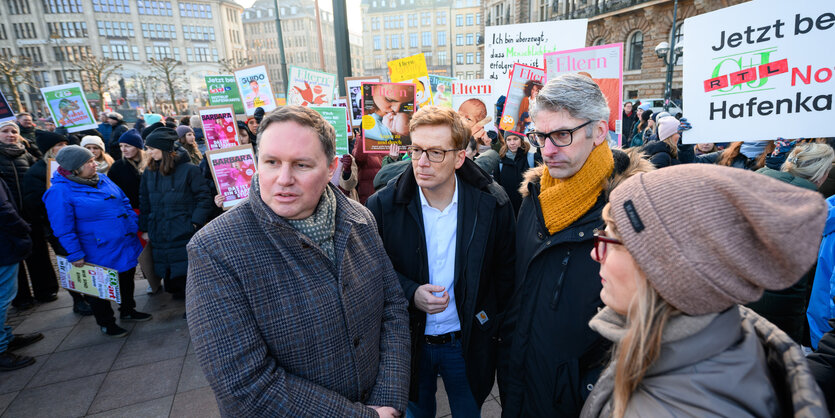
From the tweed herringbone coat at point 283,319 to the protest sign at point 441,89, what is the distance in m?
5.78

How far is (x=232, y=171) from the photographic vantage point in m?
4.04

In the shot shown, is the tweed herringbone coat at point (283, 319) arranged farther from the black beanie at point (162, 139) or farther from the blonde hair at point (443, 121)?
the black beanie at point (162, 139)

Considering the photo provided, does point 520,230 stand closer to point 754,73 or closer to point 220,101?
point 754,73

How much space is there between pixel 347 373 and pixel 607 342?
1.06 m

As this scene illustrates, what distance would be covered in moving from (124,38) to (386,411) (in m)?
80.8

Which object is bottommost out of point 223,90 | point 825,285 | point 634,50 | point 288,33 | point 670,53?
point 825,285

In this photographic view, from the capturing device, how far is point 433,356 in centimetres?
214

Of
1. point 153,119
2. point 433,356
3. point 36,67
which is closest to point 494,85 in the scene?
point 433,356

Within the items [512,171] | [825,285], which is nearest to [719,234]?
[825,285]

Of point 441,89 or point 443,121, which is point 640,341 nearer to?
point 443,121

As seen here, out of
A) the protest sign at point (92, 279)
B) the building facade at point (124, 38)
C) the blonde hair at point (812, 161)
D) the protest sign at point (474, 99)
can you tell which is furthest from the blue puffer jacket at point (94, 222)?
the building facade at point (124, 38)

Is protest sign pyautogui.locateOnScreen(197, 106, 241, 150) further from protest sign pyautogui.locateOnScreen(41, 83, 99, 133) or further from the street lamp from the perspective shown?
the street lamp

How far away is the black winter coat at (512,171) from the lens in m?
4.70

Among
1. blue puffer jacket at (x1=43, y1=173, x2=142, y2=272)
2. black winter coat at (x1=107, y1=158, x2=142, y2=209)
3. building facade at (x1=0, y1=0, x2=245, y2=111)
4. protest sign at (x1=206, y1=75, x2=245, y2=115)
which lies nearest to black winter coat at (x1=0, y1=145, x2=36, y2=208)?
black winter coat at (x1=107, y1=158, x2=142, y2=209)
